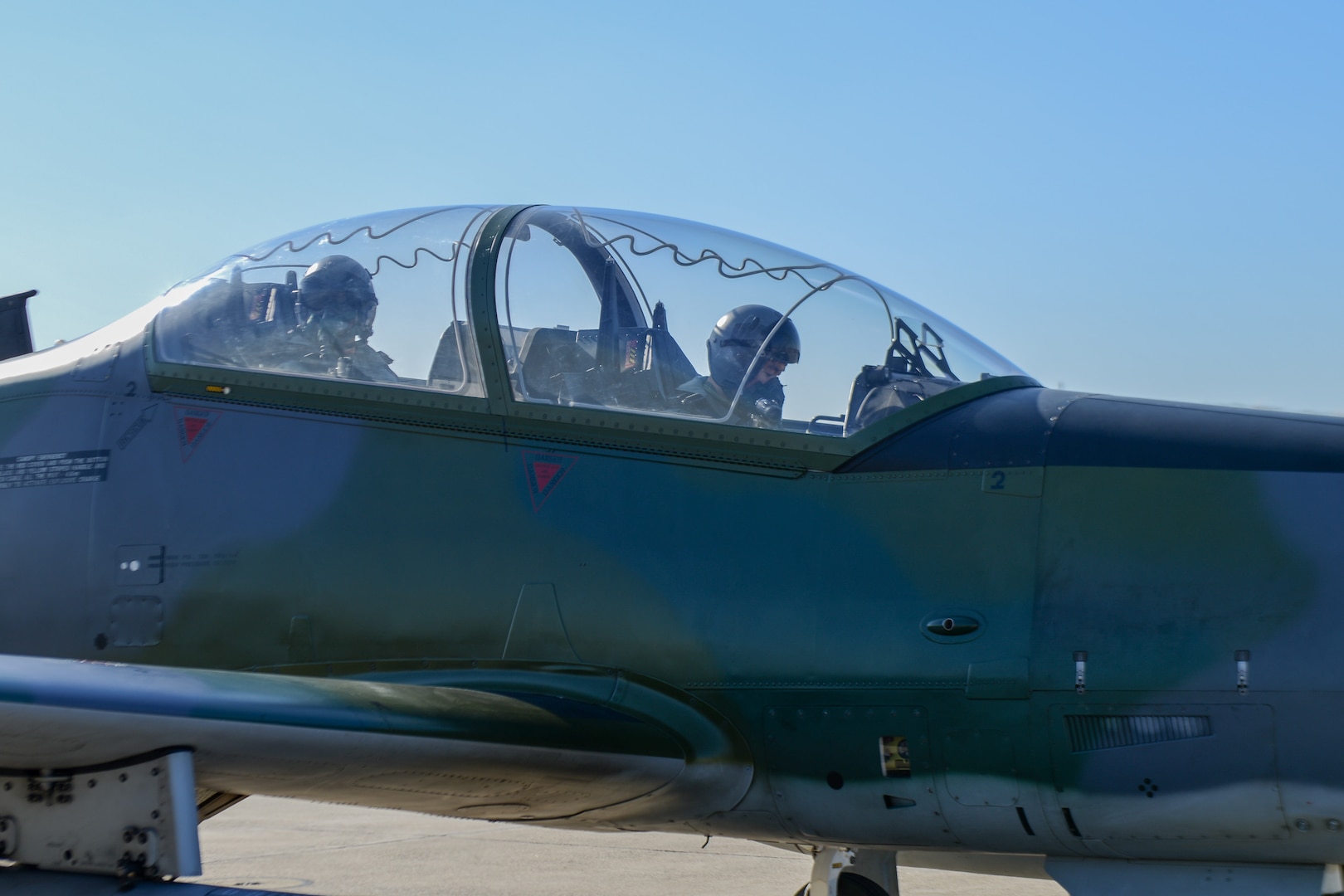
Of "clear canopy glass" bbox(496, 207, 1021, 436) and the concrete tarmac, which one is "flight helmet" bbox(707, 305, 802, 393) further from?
the concrete tarmac

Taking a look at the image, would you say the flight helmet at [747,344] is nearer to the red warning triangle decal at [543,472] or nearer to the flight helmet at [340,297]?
the red warning triangle decal at [543,472]

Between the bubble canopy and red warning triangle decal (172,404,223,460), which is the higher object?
the bubble canopy

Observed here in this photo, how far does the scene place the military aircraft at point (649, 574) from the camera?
398 cm

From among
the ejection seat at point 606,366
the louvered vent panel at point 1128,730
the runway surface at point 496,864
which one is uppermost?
the ejection seat at point 606,366

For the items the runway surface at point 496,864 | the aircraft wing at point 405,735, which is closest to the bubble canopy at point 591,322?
the aircraft wing at point 405,735

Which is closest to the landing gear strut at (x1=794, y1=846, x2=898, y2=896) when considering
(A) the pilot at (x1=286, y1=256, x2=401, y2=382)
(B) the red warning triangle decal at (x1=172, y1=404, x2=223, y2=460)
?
(A) the pilot at (x1=286, y1=256, x2=401, y2=382)

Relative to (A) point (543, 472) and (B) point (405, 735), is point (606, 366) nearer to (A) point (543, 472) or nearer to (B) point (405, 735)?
(A) point (543, 472)

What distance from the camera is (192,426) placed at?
529 cm

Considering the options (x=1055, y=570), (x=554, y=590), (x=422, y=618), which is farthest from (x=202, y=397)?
(x=1055, y=570)

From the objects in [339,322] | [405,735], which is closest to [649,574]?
[405,735]

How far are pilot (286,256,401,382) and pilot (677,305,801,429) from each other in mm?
1277

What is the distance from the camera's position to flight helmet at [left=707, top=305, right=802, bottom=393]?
15.9ft

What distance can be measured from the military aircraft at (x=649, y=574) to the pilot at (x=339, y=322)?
15 millimetres

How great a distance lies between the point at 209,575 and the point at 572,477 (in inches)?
61.1
